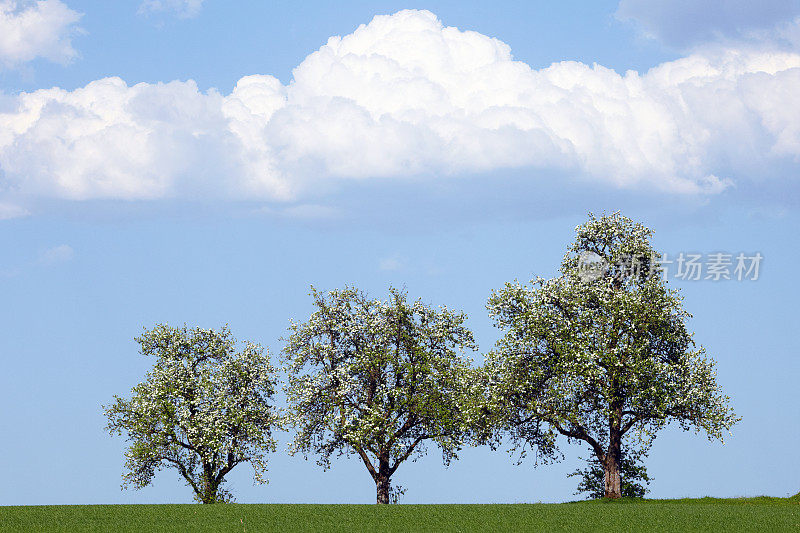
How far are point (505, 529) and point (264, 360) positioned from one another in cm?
3030

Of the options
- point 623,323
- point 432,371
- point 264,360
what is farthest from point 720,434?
point 264,360

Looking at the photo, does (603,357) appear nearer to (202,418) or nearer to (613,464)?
(613,464)

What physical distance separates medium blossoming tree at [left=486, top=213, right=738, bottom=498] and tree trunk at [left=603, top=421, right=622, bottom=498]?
0.19ft

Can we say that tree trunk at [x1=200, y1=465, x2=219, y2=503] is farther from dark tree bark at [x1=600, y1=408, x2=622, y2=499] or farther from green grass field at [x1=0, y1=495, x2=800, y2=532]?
dark tree bark at [x1=600, y1=408, x2=622, y2=499]

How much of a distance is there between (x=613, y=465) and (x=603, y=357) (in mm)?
6557

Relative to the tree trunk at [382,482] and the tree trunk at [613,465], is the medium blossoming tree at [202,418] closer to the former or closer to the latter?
the tree trunk at [382,482]

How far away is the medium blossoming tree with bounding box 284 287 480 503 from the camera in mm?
51062

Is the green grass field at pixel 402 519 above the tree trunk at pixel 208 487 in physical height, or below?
below

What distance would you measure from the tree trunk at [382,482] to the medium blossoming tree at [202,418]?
731cm

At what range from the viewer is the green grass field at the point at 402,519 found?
2844 centimetres

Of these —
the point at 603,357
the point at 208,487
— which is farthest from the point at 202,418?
the point at 603,357

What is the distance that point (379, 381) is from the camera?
2050 inches

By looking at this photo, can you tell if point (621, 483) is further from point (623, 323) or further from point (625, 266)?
point (625, 266)

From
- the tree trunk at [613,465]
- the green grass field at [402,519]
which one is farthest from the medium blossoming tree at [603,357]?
the green grass field at [402,519]
